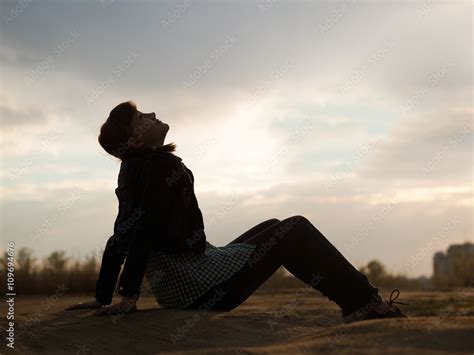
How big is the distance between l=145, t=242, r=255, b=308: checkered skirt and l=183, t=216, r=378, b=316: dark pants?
0.05 meters

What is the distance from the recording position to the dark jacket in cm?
429

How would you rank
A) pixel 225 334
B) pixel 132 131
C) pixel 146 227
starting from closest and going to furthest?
pixel 225 334
pixel 146 227
pixel 132 131

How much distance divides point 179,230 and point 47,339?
107 cm

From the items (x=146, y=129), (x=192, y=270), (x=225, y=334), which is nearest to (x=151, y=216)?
(x=192, y=270)

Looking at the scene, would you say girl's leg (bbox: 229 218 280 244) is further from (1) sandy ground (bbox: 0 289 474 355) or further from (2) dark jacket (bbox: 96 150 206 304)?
(1) sandy ground (bbox: 0 289 474 355)

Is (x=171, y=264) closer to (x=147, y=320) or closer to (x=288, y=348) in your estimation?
(x=147, y=320)

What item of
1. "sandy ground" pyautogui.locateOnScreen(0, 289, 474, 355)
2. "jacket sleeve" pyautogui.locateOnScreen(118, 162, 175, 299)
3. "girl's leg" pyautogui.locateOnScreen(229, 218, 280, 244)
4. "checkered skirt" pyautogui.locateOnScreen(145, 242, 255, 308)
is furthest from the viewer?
"girl's leg" pyautogui.locateOnScreen(229, 218, 280, 244)

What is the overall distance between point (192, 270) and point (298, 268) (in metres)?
0.74

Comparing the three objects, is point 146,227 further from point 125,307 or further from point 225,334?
point 225,334

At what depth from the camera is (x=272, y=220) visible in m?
4.96

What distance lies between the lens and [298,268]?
4.52 meters

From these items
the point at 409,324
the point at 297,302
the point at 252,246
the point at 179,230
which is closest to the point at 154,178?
the point at 179,230

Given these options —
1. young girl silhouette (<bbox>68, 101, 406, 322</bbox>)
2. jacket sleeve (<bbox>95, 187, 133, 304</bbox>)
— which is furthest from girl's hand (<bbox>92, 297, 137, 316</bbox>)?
jacket sleeve (<bbox>95, 187, 133, 304</bbox>)

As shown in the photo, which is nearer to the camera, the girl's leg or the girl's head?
the girl's head
